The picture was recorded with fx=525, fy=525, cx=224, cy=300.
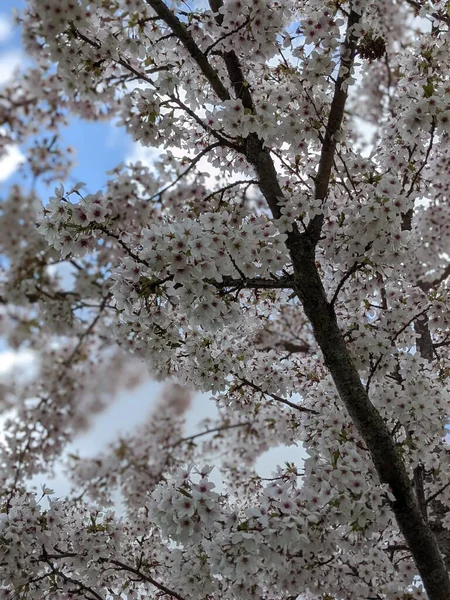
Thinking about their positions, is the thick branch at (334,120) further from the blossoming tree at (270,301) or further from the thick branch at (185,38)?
the thick branch at (185,38)

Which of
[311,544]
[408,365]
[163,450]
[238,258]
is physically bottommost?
[311,544]

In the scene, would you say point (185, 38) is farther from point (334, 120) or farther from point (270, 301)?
point (270, 301)

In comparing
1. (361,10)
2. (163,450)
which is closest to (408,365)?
(361,10)

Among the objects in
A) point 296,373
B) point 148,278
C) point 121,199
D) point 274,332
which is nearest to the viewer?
point 148,278

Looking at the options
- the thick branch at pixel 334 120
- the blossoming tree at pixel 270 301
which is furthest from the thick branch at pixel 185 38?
the thick branch at pixel 334 120

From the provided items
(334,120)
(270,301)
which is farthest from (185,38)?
(270,301)

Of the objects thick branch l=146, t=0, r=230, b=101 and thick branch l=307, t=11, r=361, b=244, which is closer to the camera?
thick branch l=146, t=0, r=230, b=101

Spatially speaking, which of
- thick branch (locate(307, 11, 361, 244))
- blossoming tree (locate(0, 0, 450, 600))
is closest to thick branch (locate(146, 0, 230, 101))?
blossoming tree (locate(0, 0, 450, 600))

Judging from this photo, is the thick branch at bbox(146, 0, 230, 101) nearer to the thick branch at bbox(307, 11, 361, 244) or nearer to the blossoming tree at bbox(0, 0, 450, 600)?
the blossoming tree at bbox(0, 0, 450, 600)

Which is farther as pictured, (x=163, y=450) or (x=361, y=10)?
(x=163, y=450)

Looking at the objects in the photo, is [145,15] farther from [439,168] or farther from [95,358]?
[95,358]

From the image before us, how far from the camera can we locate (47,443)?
9.10 metres

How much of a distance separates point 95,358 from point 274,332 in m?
3.78

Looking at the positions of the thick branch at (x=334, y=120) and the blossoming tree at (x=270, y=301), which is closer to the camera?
the blossoming tree at (x=270, y=301)
